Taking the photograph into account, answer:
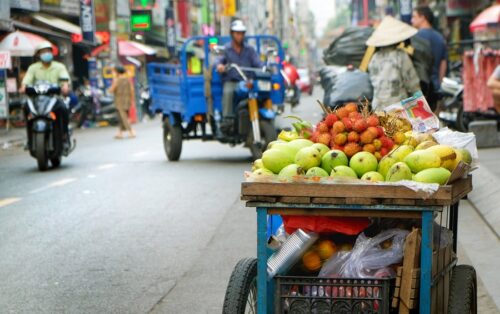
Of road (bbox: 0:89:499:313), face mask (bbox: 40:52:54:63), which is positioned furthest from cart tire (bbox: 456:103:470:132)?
face mask (bbox: 40:52:54:63)

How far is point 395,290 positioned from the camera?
14.2 feet

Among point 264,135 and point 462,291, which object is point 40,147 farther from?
point 462,291

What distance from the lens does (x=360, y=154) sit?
185 inches

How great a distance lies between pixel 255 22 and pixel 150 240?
7264 centimetres

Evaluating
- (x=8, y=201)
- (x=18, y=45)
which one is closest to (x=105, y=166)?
(x=8, y=201)

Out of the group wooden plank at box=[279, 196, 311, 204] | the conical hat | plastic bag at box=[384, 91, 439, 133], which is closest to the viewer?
wooden plank at box=[279, 196, 311, 204]

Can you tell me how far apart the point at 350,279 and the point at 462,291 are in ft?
1.80

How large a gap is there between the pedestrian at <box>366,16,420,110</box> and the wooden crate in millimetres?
6769

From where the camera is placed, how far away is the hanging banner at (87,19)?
35.7m

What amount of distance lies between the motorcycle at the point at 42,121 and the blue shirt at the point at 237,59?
7.75 ft

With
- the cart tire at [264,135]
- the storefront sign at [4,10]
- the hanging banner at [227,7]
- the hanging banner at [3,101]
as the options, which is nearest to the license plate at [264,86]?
the cart tire at [264,135]

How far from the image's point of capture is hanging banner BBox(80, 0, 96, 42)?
35.7 metres

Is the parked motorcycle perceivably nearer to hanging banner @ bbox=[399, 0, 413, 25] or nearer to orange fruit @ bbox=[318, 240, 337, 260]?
hanging banner @ bbox=[399, 0, 413, 25]

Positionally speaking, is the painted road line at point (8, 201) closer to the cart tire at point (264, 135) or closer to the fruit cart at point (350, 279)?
the cart tire at point (264, 135)
